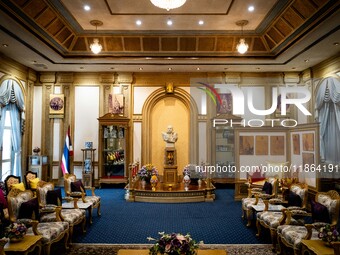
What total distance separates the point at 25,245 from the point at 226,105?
26.7ft

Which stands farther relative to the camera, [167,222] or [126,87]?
[126,87]

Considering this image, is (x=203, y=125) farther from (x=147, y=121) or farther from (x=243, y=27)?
(x=243, y=27)

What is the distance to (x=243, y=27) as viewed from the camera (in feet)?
24.7

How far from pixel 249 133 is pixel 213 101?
8.23 feet

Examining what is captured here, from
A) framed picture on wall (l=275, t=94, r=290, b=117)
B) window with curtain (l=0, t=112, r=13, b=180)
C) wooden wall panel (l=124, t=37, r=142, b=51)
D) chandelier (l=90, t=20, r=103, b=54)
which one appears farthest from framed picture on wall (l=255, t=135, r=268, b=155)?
window with curtain (l=0, t=112, r=13, b=180)

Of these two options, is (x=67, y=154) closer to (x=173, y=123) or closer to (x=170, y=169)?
(x=170, y=169)

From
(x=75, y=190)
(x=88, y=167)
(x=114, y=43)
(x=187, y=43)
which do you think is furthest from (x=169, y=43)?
(x=88, y=167)

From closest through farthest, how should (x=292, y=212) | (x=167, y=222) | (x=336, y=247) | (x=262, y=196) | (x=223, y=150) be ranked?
(x=336, y=247) < (x=292, y=212) < (x=262, y=196) < (x=167, y=222) < (x=223, y=150)

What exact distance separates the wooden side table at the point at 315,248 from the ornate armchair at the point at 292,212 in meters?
0.83

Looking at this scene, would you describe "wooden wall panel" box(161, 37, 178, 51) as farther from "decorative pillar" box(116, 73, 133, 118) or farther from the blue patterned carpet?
the blue patterned carpet

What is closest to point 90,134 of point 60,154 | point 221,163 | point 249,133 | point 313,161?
point 60,154

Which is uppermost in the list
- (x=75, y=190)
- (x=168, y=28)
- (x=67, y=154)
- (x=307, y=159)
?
(x=168, y=28)

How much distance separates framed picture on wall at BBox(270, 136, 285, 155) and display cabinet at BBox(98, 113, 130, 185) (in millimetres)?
4701

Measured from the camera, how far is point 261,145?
806 cm
